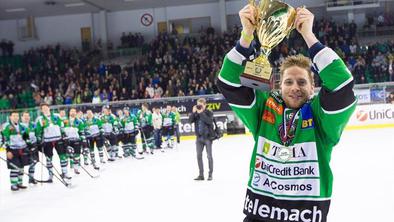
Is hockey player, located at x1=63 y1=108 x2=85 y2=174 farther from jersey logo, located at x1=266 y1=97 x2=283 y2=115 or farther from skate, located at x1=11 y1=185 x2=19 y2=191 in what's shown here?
jersey logo, located at x1=266 y1=97 x2=283 y2=115

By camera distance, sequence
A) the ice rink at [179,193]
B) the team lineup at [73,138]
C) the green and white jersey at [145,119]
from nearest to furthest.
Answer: the ice rink at [179,193] → the team lineup at [73,138] → the green and white jersey at [145,119]

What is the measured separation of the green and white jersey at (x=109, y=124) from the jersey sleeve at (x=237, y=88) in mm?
10129

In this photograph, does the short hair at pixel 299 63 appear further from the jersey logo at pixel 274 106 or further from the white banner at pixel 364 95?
the white banner at pixel 364 95

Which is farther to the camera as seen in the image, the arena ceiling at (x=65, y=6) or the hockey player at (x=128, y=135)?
the arena ceiling at (x=65, y=6)

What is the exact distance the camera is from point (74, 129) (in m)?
9.80

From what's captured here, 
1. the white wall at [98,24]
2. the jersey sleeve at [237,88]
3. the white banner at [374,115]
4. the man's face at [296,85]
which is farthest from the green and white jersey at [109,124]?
the white wall at [98,24]

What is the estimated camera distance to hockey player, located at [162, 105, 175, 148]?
13.8 metres

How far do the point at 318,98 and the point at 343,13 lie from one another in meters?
22.7

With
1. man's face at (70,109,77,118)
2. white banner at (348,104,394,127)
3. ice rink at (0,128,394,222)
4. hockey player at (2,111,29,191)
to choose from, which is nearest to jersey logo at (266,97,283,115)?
ice rink at (0,128,394,222)

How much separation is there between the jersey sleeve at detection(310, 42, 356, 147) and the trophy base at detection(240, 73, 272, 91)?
20 centimetres

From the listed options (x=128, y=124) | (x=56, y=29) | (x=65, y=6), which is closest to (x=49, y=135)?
(x=128, y=124)

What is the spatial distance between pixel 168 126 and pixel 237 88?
11.9m

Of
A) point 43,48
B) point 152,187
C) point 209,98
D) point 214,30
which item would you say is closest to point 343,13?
point 214,30

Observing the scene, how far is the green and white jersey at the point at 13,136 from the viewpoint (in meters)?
8.48
